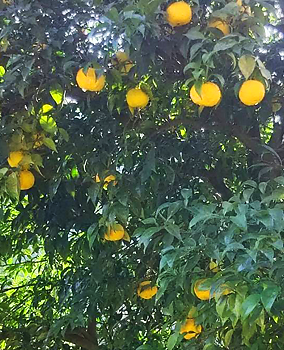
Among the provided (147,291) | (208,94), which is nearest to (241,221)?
(208,94)

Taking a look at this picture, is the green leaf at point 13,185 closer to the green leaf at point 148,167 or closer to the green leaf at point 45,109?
the green leaf at point 45,109

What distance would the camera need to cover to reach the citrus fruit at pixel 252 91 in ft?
4.41

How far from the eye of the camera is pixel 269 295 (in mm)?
1005

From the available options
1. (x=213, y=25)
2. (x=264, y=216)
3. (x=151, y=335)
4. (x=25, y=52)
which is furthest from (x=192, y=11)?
(x=151, y=335)

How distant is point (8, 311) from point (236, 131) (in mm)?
1366

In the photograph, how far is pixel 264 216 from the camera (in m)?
1.14

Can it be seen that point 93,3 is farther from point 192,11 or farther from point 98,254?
point 98,254

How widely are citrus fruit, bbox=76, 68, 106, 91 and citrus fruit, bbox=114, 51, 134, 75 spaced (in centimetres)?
8

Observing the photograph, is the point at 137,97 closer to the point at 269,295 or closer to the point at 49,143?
the point at 49,143

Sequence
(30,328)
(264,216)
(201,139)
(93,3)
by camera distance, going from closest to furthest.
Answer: (264,216) < (93,3) < (201,139) < (30,328)

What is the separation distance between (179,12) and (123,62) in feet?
0.76

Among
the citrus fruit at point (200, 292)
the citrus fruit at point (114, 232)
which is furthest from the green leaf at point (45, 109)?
the citrus fruit at point (200, 292)

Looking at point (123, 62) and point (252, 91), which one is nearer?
point (252, 91)

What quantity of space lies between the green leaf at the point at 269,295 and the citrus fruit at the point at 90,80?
67cm
